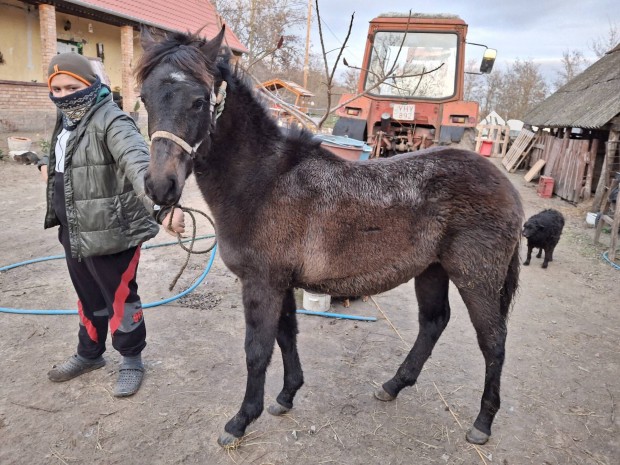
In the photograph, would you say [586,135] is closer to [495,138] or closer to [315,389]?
[495,138]

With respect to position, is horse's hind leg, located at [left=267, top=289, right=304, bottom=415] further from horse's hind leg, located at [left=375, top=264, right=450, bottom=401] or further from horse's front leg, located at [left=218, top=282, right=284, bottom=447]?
horse's hind leg, located at [left=375, top=264, right=450, bottom=401]

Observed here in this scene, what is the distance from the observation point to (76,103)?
2473 mm

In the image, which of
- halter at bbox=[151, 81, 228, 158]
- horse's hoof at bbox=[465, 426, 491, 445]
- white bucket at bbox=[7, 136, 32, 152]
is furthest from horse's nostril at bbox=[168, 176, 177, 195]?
white bucket at bbox=[7, 136, 32, 152]

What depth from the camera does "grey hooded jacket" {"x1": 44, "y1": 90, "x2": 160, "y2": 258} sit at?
98.8 inches

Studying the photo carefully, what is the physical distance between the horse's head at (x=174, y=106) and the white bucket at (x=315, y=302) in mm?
2425

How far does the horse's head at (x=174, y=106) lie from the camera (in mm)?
1887

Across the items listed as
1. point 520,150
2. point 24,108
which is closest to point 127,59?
point 24,108

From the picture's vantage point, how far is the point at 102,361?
3180mm

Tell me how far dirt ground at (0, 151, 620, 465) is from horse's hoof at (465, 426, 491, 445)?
0.04m

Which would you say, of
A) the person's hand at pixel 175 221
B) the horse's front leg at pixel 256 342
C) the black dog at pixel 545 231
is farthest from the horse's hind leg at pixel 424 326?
the black dog at pixel 545 231

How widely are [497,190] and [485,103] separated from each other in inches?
1400

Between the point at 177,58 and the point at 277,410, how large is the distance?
228 centimetres

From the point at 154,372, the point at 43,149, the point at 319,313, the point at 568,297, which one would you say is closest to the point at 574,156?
the point at 568,297

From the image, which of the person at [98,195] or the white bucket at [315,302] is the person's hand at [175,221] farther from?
the white bucket at [315,302]
